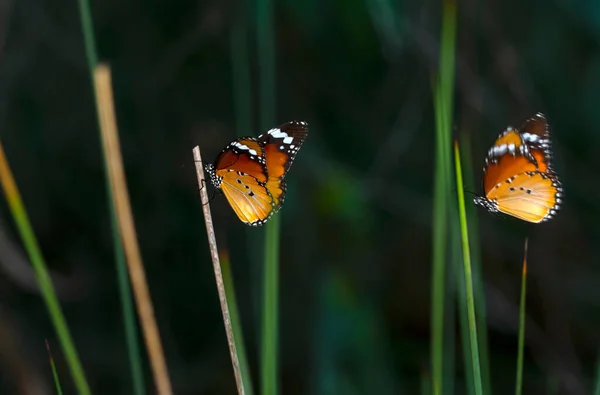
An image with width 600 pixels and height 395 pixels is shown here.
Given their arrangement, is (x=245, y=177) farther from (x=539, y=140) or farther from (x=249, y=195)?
(x=539, y=140)

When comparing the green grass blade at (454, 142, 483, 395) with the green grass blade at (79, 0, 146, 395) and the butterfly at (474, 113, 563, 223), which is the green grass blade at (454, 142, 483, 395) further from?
the green grass blade at (79, 0, 146, 395)

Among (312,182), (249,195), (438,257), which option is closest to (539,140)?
(438,257)

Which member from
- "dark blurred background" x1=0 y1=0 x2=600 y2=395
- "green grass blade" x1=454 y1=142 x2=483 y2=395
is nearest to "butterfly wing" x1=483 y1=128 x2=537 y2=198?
"green grass blade" x1=454 y1=142 x2=483 y2=395

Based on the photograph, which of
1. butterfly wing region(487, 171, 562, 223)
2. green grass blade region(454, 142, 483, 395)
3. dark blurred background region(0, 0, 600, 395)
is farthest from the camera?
dark blurred background region(0, 0, 600, 395)

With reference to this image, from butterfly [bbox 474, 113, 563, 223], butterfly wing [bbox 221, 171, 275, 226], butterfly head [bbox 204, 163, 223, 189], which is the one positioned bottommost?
butterfly wing [bbox 221, 171, 275, 226]

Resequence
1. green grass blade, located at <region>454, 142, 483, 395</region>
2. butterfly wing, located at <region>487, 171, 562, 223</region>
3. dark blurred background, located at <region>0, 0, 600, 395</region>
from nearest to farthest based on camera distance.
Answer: green grass blade, located at <region>454, 142, 483, 395</region> → butterfly wing, located at <region>487, 171, 562, 223</region> → dark blurred background, located at <region>0, 0, 600, 395</region>

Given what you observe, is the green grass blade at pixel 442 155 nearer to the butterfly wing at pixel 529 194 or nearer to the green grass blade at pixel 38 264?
the butterfly wing at pixel 529 194

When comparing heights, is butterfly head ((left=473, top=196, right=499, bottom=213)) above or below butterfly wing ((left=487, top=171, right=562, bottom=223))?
below

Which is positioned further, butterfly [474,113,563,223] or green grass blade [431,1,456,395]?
butterfly [474,113,563,223]
